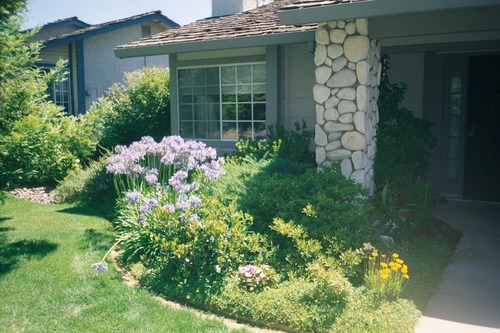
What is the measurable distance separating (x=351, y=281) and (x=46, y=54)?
1324cm

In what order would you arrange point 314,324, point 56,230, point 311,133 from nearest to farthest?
point 314,324, point 56,230, point 311,133

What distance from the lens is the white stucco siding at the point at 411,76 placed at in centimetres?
906

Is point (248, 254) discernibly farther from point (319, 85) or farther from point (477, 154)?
point (477, 154)

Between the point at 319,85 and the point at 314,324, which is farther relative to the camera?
the point at 319,85

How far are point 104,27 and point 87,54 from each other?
41.3 inches

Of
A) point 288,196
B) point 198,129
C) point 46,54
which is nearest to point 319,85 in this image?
point 288,196

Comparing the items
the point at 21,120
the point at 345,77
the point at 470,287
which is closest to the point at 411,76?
the point at 345,77

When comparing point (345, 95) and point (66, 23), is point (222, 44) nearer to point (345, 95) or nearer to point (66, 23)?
point (345, 95)

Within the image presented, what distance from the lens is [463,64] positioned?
894 cm

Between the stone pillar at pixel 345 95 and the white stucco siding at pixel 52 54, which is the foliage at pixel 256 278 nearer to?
the stone pillar at pixel 345 95

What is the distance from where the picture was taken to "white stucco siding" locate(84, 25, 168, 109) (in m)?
16.1

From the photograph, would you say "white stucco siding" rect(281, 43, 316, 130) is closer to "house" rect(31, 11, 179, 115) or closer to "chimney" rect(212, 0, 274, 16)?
"chimney" rect(212, 0, 274, 16)

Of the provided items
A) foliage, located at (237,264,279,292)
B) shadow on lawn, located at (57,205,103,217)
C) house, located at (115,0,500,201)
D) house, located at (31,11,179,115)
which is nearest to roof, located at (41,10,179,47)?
house, located at (31,11,179,115)

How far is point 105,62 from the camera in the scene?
16.6 m
